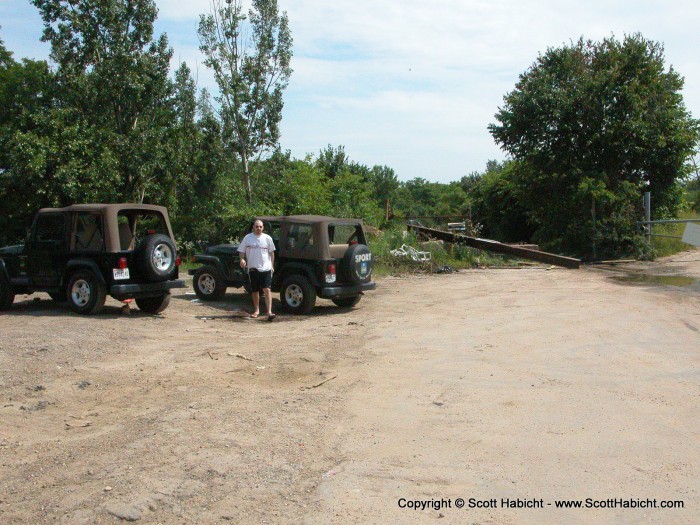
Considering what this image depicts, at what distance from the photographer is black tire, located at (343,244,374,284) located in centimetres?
1279

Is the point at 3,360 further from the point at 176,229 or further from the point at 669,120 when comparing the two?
the point at 669,120

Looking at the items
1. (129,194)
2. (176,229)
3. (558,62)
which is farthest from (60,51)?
(558,62)

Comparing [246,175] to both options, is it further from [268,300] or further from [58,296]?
[268,300]

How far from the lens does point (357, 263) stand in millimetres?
12898

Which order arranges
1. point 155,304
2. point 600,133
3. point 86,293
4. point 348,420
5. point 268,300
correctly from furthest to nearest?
point 600,133 < point 155,304 < point 268,300 < point 86,293 < point 348,420

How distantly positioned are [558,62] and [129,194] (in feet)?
50.0

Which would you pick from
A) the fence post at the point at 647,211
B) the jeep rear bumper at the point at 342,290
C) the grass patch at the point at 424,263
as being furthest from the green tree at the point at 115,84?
the fence post at the point at 647,211

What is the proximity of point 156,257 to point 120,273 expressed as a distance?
25.0 inches

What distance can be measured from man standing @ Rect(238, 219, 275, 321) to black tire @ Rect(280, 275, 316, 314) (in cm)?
65

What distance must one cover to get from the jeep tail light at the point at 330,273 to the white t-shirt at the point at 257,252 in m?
1.08

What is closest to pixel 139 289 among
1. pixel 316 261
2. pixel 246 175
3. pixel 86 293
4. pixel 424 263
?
pixel 86 293

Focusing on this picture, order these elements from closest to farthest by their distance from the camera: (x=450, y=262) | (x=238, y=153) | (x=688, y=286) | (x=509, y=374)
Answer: (x=509, y=374) < (x=688, y=286) < (x=450, y=262) < (x=238, y=153)

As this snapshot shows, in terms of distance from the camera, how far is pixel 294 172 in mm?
22828

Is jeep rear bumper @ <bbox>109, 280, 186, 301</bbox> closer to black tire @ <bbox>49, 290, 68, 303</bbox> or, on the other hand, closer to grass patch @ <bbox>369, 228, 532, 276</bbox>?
black tire @ <bbox>49, 290, 68, 303</bbox>
